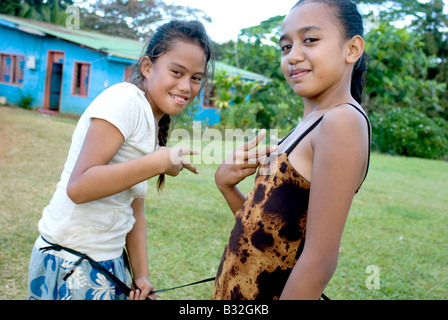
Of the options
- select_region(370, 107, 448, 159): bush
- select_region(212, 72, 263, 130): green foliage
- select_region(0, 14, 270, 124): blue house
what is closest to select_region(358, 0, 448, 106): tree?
select_region(370, 107, 448, 159): bush

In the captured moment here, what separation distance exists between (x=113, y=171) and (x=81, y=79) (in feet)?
42.2

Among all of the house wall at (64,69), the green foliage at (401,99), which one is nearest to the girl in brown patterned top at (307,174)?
the house wall at (64,69)

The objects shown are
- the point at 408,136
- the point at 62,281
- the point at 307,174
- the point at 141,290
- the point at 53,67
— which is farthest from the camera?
the point at 408,136

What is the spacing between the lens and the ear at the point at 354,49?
116cm

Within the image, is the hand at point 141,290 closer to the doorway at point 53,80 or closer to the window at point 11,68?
the doorway at point 53,80

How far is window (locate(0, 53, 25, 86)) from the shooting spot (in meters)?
13.7

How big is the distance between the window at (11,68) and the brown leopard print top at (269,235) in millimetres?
14399

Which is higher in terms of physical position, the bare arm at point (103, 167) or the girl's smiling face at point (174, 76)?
the girl's smiling face at point (174, 76)

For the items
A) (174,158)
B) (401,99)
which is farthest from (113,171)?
(401,99)

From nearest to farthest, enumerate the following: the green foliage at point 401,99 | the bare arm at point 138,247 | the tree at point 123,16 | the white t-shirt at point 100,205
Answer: the white t-shirt at point 100,205
the bare arm at point 138,247
the green foliage at point 401,99
the tree at point 123,16

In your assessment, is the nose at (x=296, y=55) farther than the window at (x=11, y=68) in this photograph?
No

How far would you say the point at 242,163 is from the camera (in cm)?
125

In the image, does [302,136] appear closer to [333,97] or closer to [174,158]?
[333,97]
